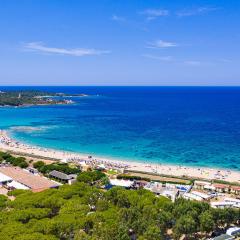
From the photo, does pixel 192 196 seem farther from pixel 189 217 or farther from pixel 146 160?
pixel 146 160

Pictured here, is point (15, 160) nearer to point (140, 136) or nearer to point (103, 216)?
point (103, 216)

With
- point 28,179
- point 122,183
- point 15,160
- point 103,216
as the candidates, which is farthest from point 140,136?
point 103,216

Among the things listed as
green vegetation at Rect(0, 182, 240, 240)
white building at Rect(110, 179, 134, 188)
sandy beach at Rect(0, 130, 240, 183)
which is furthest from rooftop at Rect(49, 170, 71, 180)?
green vegetation at Rect(0, 182, 240, 240)

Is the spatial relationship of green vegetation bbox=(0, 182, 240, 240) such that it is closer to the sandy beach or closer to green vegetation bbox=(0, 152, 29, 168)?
green vegetation bbox=(0, 152, 29, 168)

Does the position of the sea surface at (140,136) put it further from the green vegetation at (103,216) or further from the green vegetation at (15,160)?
the green vegetation at (103,216)

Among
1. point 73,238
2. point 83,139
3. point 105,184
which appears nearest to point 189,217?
point 73,238

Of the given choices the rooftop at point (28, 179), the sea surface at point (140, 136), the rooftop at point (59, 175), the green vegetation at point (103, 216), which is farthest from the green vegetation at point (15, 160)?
the green vegetation at point (103, 216)
